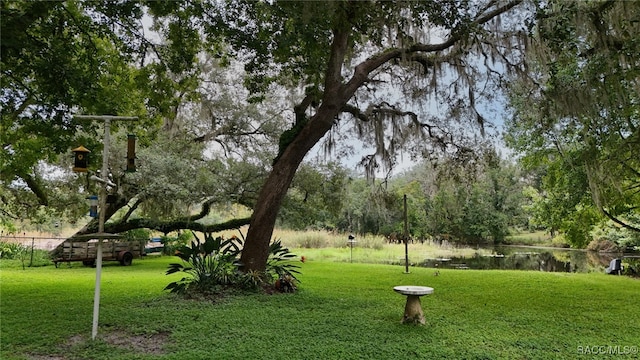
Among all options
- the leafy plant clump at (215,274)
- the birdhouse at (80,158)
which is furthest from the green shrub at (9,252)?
the birdhouse at (80,158)

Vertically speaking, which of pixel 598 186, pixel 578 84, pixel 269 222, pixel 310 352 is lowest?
pixel 310 352

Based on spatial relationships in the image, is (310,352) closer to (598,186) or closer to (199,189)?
(598,186)

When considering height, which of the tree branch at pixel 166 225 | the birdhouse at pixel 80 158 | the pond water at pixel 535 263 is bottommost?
the pond water at pixel 535 263

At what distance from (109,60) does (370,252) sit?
42.2 ft

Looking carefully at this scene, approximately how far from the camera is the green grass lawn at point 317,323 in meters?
3.61

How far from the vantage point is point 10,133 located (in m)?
6.71

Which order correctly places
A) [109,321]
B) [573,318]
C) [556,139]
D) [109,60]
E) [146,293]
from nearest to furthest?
1. [109,321]
2. [573,318]
3. [146,293]
4. [109,60]
5. [556,139]

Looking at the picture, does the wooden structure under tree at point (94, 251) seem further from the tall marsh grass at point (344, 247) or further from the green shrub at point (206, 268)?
the tall marsh grass at point (344, 247)

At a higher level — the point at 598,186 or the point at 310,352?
the point at 598,186

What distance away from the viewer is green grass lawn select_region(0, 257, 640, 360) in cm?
361

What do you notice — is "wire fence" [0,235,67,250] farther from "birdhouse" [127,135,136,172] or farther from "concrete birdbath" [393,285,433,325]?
"concrete birdbath" [393,285,433,325]

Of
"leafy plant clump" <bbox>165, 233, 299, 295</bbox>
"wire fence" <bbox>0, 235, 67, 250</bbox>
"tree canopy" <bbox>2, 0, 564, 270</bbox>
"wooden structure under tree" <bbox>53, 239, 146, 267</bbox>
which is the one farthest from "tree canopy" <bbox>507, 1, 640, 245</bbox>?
"wire fence" <bbox>0, 235, 67, 250</bbox>

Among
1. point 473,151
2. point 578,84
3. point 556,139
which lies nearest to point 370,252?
point 473,151
